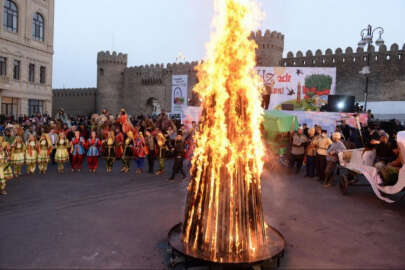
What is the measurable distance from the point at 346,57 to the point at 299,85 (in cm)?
1553

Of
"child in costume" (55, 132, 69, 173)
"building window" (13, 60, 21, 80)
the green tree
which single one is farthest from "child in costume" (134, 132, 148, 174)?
"building window" (13, 60, 21, 80)

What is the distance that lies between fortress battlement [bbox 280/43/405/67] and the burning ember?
31.6 m

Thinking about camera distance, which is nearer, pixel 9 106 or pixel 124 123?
pixel 124 123

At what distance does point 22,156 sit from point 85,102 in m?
41.8

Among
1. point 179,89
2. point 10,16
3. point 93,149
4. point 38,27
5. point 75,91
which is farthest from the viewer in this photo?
point 75,91

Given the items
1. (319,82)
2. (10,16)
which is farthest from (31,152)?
(10,16)

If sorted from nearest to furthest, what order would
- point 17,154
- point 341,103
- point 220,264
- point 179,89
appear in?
point 220,264 → point 17,154 → point 341,103 → point 179,89

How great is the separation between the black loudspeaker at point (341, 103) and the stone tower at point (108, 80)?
1438 inches

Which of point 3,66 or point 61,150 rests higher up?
point 3,66

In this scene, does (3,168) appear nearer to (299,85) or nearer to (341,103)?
(341,103)

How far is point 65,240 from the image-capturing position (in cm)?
511

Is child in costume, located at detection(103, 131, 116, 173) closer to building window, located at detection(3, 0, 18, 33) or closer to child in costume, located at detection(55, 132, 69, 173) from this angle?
child in costume, located at detection(55, 132, 69, 173)

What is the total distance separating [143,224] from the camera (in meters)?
5.92

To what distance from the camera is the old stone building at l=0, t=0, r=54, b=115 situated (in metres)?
26.8
